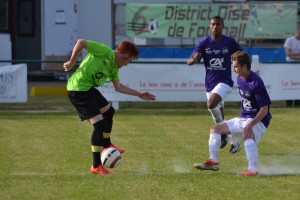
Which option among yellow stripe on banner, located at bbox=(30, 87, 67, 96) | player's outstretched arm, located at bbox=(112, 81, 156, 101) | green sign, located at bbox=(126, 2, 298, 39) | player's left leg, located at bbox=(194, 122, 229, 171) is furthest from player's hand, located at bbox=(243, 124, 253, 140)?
yellow stripe on banner, located at bbox=(30, 87, 67, 96)

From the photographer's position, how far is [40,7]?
2881 centimetres

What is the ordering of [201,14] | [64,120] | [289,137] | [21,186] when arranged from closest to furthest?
1. [21,186]
2. [289,137]
3. [64,120]
4. [201,14]

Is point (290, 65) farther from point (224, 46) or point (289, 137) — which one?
point (224, 46)

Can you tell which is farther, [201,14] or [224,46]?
[201,14]

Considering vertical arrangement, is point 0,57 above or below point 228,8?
below

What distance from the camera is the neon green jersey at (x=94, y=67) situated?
36.1 feet

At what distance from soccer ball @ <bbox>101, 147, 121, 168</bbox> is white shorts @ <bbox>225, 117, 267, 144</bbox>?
1.41 metres

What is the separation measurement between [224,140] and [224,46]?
1.67 m

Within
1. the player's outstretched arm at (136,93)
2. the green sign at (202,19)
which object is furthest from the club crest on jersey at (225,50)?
the green sign at (202,19)

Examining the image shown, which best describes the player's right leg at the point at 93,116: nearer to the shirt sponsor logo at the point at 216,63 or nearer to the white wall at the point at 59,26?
the shirt sponsor logo at the point at 216,63

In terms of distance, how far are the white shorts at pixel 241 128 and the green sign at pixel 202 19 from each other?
1367cm

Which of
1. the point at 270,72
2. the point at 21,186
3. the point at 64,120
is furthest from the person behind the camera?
the point at 270,72

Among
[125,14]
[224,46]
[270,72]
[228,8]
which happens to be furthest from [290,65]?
[224,46]

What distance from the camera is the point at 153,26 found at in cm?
2458
